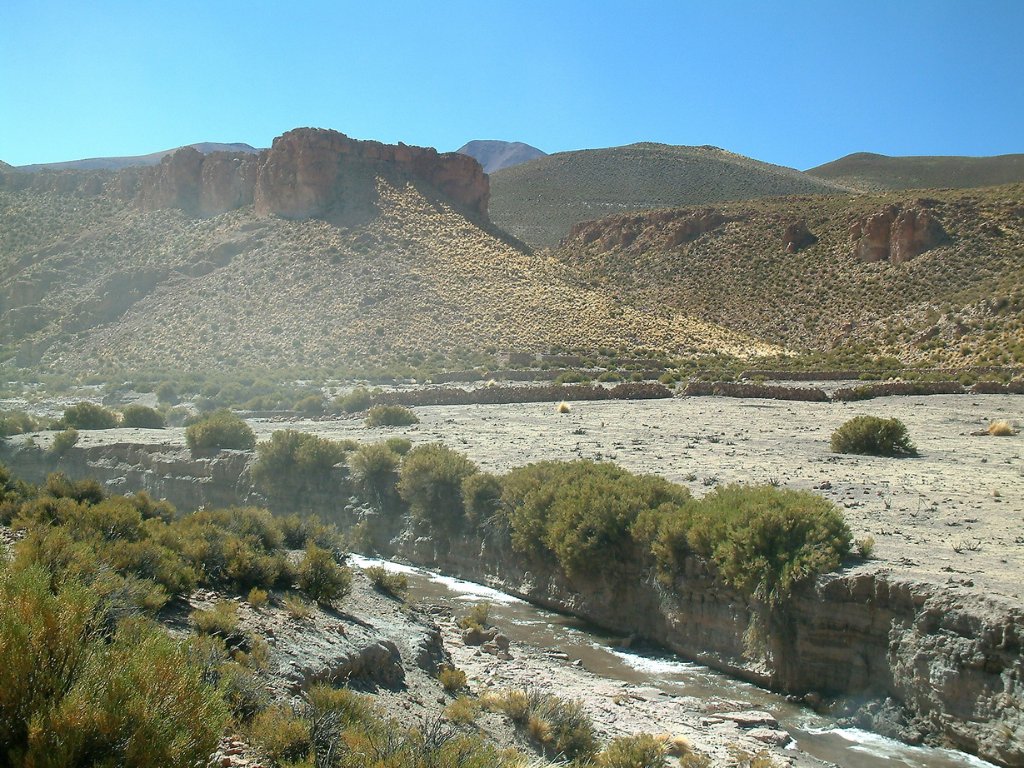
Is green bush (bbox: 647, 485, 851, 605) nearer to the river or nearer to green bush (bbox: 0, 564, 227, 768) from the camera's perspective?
the river

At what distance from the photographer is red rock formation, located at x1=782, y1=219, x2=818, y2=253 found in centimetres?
7800

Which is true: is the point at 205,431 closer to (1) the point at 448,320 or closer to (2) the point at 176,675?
(2) the point at 176,675

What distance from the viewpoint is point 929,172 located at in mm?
119125

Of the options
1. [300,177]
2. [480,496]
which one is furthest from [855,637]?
[300,177]

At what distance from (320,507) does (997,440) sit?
65.3 ft

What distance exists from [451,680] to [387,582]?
4.01 m

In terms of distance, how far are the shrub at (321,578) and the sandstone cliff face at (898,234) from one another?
64.6 m

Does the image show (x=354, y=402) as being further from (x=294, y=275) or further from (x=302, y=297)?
(x=294, y=275)

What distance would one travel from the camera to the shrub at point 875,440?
2505 centimetres

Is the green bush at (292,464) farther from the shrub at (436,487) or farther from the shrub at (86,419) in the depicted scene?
the shrub at (86,419)

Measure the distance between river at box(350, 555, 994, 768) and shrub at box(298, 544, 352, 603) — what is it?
366 cm

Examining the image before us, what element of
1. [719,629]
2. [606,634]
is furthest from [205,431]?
[719,629]

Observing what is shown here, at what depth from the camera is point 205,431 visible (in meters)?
28.1

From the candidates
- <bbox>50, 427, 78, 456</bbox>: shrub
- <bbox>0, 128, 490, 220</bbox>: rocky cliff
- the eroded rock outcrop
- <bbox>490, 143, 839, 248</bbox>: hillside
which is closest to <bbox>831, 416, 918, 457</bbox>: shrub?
<bbox>50, 427, 78, 456</bbox>: shrub
